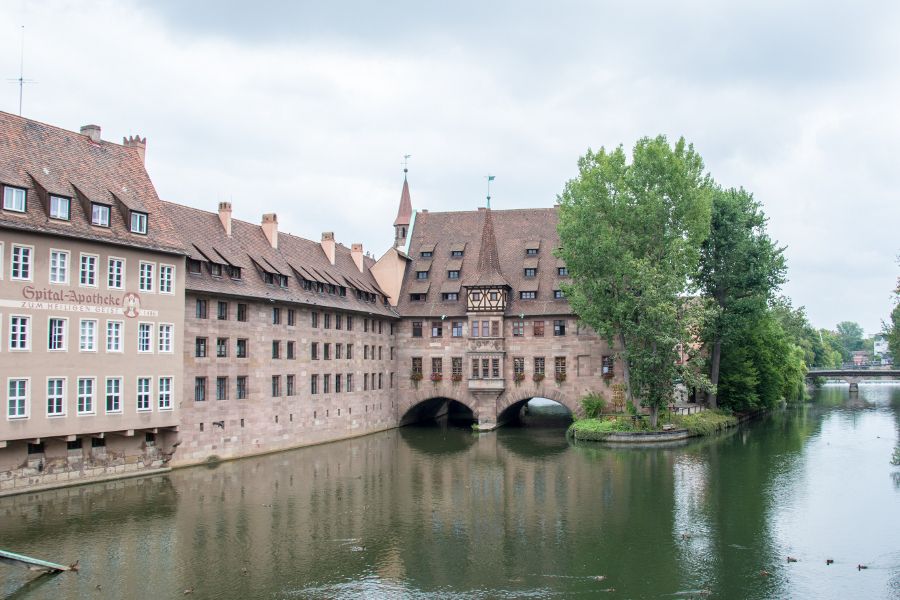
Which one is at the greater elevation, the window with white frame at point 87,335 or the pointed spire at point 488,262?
the pointed spire at point 488,262

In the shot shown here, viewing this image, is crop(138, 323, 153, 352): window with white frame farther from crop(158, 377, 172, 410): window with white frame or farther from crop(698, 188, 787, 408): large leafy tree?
crop(698, 188, 787, 408): large leafy tree

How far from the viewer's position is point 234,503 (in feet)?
104

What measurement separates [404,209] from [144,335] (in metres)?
40.3

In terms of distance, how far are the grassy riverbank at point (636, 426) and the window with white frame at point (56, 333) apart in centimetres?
3166

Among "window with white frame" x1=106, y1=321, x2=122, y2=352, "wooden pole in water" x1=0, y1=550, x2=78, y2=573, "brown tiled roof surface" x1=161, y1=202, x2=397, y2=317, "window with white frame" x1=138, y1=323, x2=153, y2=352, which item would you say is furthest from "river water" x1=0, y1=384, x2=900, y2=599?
"brown tiled roof surface" x1=161, y1=202, x2=397, y2=317

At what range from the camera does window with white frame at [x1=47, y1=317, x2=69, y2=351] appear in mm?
32688

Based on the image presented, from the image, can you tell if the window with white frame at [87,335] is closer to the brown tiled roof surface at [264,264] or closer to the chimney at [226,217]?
the brown tiled roof surface at [264,264]

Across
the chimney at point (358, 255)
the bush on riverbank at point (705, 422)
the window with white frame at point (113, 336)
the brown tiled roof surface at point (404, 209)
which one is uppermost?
the brown tiled roof surface at point (404, 209)

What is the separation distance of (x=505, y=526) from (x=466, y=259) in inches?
1488

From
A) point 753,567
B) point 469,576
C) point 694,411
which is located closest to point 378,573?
point 469,576

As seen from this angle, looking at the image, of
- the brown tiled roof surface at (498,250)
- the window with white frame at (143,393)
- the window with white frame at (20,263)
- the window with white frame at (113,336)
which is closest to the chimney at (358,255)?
the brown tiled roof surface at (498,250)

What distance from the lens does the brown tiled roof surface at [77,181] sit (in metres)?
32.9

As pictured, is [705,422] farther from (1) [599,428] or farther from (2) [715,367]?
(1) [599,428]

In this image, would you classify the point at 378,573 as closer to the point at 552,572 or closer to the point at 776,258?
the point at 552,572
